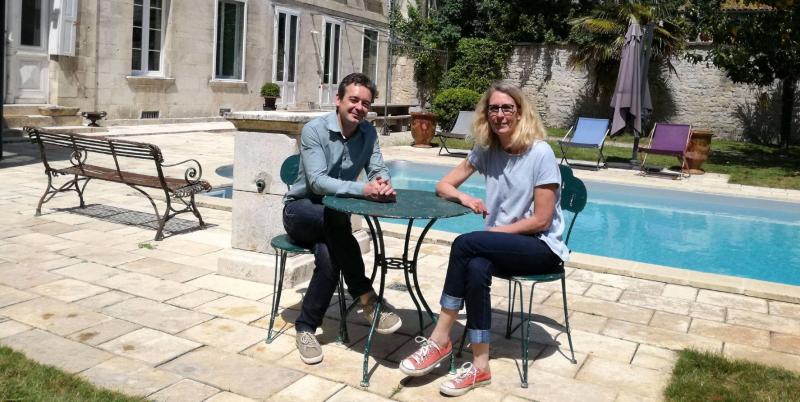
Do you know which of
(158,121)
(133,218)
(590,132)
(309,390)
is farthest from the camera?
(158,121)

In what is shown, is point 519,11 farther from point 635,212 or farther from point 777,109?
point 635,212

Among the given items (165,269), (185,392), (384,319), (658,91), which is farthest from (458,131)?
(185,392)

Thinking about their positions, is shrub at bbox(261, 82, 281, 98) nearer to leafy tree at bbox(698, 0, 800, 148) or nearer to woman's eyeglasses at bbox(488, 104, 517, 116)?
leafy tree at bbox(698, 0, 800, 148)

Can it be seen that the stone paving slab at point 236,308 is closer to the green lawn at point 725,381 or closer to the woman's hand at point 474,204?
the woman's hand at point 474,204

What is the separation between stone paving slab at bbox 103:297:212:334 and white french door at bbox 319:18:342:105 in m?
17.1

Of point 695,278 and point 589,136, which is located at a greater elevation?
point 589,136

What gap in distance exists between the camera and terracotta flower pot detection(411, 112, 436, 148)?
47.1 ft

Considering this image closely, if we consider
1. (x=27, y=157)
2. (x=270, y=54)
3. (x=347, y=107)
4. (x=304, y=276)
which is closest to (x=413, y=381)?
(x=347, y=107)

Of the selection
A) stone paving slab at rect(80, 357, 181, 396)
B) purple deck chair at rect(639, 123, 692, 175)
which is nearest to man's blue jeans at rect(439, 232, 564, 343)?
stone paving slab at rect(80, 357, 181, 396)

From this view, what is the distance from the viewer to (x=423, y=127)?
14383 millimetres

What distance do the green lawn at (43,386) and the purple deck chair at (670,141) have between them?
1041 centimetres

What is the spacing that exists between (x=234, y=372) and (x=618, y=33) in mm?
16691

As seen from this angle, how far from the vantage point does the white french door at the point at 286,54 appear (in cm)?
1893

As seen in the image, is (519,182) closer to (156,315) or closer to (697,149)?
(156,315)
